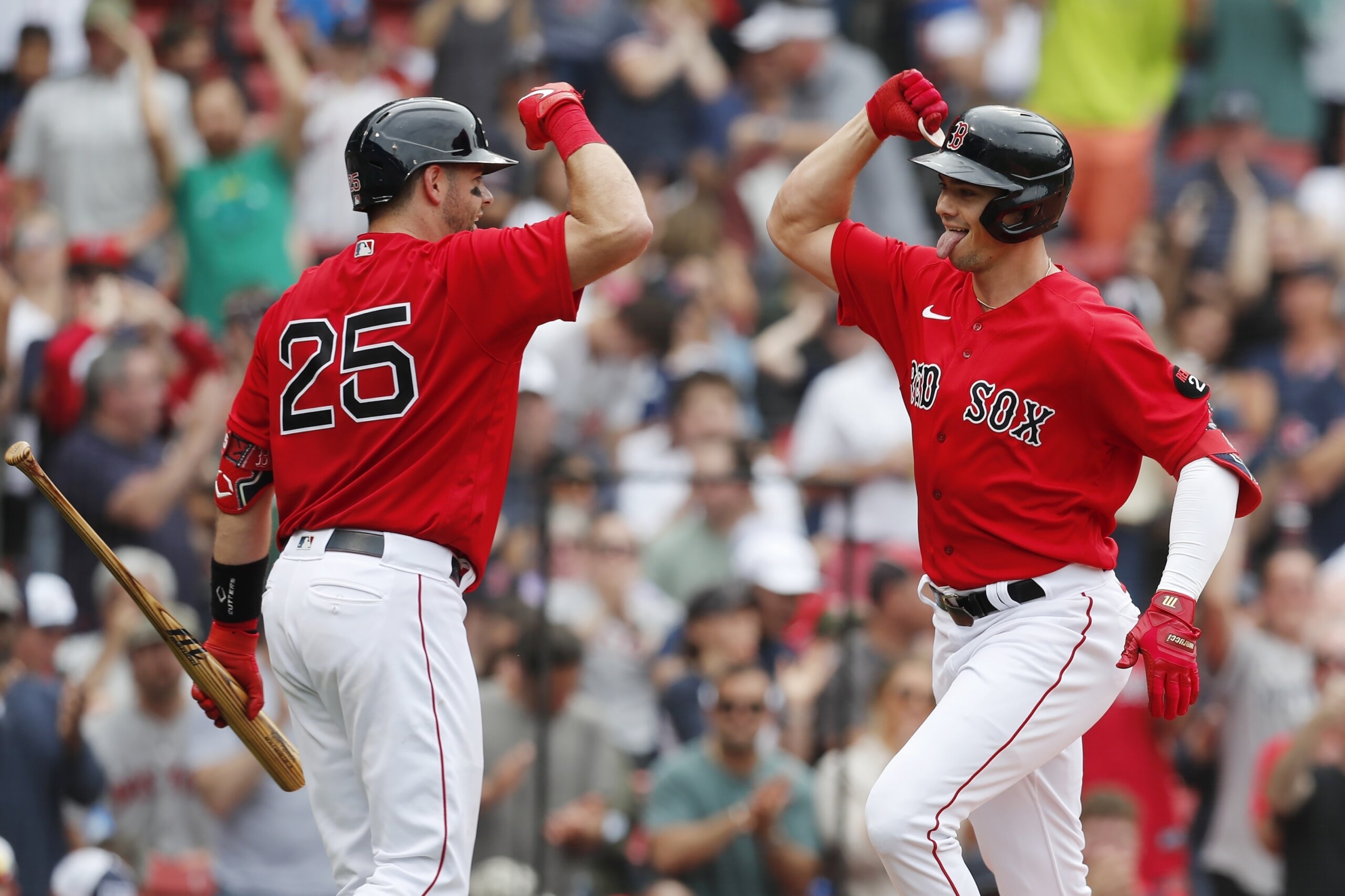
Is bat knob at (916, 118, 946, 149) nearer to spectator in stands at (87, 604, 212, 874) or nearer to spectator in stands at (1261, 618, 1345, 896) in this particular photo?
spectator in stands at (1261, 618, 1345, 896)

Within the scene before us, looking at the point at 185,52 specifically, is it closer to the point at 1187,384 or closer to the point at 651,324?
the point at 651,324

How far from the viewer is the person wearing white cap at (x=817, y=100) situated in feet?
37.3

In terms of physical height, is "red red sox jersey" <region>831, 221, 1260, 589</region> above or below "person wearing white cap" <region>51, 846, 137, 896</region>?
above

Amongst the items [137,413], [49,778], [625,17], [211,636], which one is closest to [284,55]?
[625,17]

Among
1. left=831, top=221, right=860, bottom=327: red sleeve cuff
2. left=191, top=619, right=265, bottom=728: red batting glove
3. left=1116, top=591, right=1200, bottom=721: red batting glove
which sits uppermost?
left=831, top=221, right=860, bottom=327: red sleeve cuff

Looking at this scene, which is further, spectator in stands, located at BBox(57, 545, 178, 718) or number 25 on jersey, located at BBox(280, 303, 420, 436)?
spectator in stands, located at BBox(57, 545, 178, 718)

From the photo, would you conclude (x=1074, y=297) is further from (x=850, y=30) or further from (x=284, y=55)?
(x=850, y=30)

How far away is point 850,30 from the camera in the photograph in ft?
42.0

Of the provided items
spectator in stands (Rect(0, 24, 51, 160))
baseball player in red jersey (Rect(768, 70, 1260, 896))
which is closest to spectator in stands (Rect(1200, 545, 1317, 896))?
baseball player in red jersey (Rect(768, 70, 1260, 896))

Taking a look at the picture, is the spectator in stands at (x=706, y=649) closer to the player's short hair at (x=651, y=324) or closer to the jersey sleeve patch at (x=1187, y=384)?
the player's short hair at (x=651, y=324)

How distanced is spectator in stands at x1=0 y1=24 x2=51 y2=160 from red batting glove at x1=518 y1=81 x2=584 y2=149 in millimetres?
7155

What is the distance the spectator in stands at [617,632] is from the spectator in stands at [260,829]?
132 centimetres

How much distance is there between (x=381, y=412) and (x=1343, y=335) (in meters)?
7.67

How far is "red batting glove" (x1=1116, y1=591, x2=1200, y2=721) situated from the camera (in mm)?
4301
